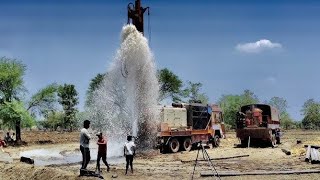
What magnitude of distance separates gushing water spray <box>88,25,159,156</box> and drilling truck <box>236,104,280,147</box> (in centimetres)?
1013

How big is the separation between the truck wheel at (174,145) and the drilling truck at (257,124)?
7.86m

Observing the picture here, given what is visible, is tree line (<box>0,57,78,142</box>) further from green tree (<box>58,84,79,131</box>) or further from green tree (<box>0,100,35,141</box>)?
green tree (<box>58,84,79,131</box>)

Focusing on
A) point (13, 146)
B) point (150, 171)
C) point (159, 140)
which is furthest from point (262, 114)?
point (13, 146)

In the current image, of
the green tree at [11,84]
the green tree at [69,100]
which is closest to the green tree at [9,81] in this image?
the green tree at [11,84]

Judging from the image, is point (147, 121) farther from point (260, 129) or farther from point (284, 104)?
point (284, 104)

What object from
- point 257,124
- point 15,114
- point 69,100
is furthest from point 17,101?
point 69,100

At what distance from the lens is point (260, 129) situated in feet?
116

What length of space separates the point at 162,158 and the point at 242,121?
13.0 meters

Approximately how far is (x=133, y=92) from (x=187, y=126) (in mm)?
5751

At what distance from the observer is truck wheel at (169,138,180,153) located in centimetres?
3005

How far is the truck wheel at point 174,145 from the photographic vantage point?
1183 inches

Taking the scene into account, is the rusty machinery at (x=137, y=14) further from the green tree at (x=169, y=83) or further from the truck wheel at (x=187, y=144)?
the green tree at (x=169, y=83)

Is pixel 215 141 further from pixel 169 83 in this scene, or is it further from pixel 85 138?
pixel 169 83

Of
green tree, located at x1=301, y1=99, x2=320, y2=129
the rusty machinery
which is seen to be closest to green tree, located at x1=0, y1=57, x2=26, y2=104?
the rusty machinery
